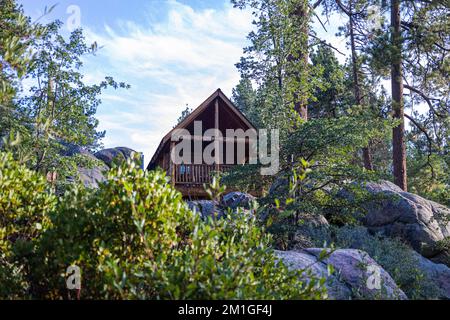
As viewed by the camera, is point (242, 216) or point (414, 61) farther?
point (414, 61)

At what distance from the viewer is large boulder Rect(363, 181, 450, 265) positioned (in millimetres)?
12516

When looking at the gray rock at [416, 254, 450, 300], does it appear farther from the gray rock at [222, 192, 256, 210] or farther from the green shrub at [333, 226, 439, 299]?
the gray rock at [222, 192, 256, 210]

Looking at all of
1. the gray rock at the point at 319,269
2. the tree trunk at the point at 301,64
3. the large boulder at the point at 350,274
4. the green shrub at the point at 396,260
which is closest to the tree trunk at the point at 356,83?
the tree trunk at the point at 301,64

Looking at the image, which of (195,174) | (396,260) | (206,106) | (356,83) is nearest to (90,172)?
(195,174)

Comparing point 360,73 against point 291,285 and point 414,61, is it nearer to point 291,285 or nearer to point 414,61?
point 414,61

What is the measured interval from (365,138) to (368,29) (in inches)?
504

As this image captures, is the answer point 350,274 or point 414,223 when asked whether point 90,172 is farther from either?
point 350,274

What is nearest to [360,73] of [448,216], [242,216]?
[448,216]

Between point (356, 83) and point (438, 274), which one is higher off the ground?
point (356, 83)

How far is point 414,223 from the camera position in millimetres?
→ 13164

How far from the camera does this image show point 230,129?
20.9 m

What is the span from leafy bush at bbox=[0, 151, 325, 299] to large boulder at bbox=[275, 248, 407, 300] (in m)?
1.91

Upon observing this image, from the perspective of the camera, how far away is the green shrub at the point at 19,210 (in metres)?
3.96

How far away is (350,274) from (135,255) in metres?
3.64
